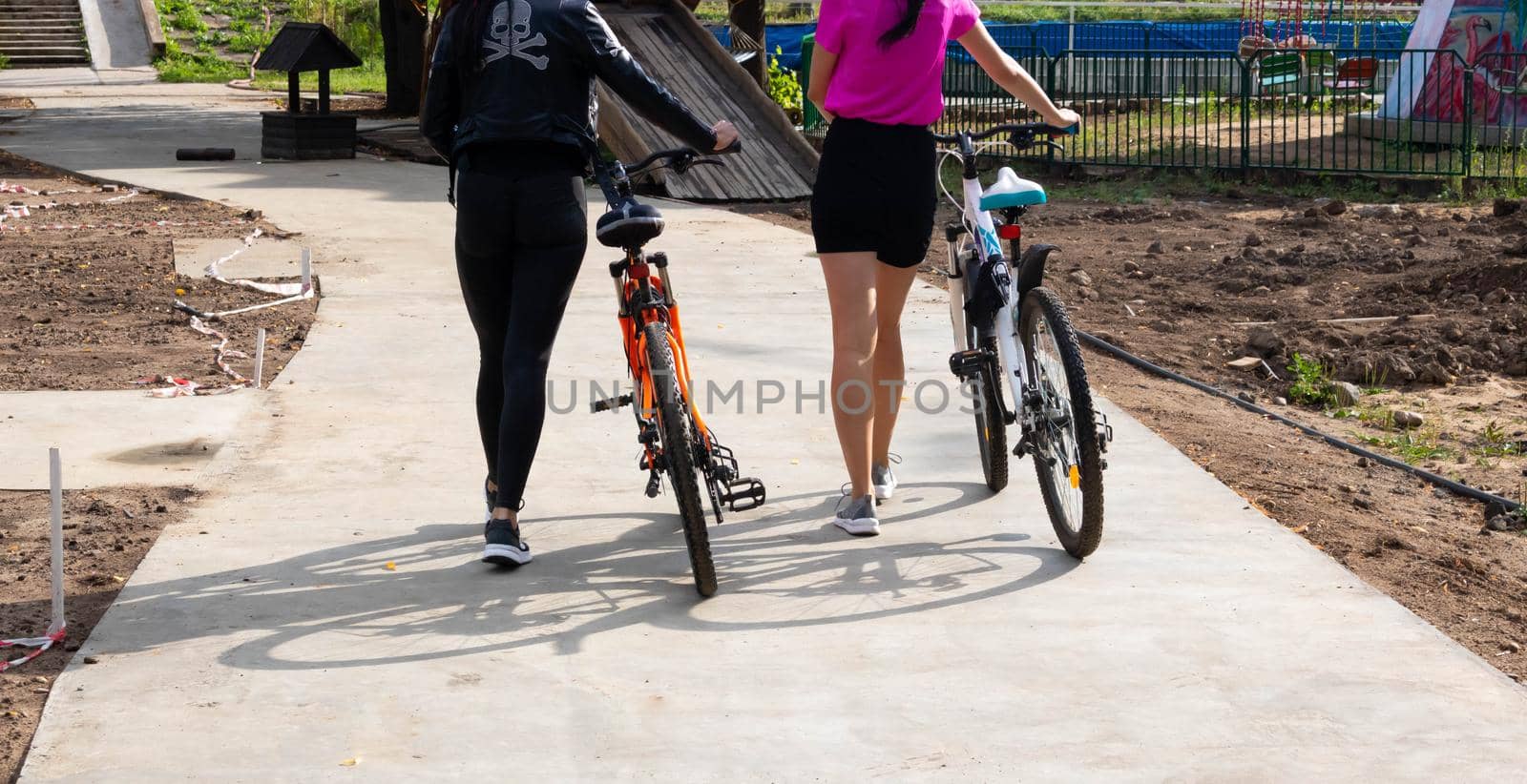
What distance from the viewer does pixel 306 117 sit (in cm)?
1641

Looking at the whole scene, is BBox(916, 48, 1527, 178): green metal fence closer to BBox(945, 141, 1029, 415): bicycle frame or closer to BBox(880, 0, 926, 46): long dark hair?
BBox(945, 141, 1029, 415): bicycle frame

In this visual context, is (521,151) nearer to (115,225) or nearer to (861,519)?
(861,519)

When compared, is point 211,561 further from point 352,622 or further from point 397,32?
point 397,32

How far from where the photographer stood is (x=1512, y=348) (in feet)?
A: 27.9

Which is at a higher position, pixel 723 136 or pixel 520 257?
pixel 723 136

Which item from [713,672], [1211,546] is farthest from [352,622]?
[1211,546]

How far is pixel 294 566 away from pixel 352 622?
1.70 feet

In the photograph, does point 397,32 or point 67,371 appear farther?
point 397,32

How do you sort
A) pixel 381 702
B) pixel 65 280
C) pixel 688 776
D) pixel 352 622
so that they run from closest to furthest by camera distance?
1. pixel 688 776
2. pixel 381 702
3. pixel 352 622
4. pixel 65 280

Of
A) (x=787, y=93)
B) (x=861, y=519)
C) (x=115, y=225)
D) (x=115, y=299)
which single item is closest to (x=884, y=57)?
(x=861, y=519)

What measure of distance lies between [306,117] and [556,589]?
1277 centimetres

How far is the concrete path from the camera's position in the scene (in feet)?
11.7

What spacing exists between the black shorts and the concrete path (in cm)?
94

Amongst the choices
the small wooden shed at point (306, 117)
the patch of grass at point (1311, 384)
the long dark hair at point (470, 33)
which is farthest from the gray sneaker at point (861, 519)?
the small wooden shed at point (306, 117)
